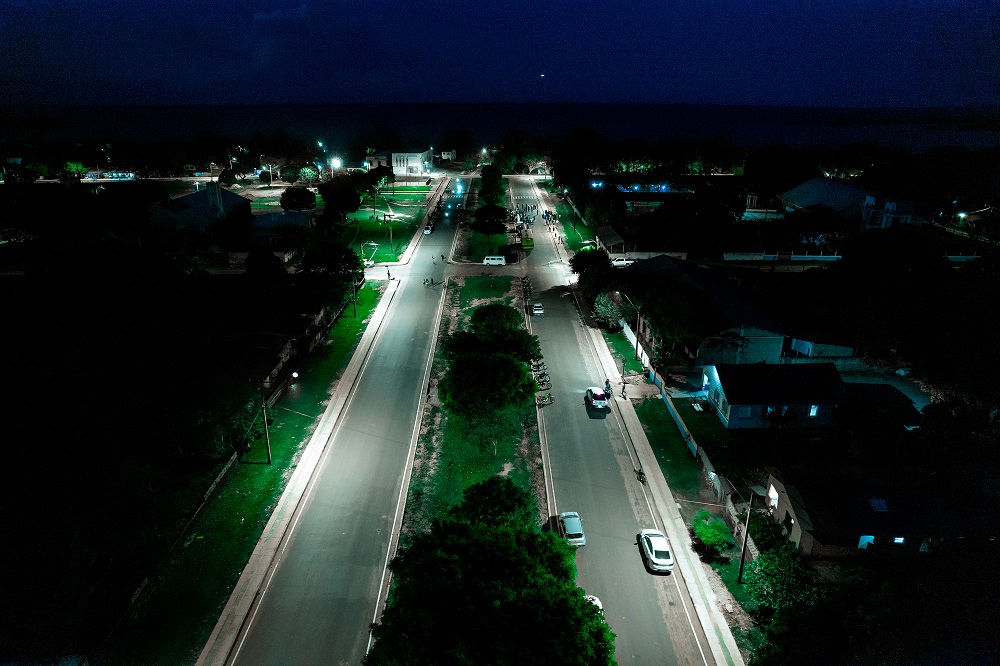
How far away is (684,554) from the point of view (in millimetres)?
20031

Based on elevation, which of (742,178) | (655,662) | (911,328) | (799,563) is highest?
(742,178)

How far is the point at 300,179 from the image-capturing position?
108688 millimetres

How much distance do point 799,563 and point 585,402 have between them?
14238 millimetres

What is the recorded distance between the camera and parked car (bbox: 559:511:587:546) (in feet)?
65.7

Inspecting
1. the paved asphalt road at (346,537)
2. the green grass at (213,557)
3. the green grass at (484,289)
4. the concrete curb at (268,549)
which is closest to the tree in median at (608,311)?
the green grass at (484,289)

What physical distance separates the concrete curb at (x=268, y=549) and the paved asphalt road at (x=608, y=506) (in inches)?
404

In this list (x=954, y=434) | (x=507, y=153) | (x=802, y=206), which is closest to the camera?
(x=954, y=434)

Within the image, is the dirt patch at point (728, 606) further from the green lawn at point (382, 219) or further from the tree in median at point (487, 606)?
the green lawn at point (382, 219)

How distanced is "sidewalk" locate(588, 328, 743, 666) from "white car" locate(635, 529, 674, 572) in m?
0.60

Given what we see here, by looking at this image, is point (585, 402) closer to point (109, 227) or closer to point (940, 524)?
point (940, 524)

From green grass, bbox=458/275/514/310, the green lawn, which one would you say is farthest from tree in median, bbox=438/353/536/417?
the green lawn

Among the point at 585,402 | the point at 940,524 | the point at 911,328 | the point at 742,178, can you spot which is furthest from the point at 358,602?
the point at 742,178

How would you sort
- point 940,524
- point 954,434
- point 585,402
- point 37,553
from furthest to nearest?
point 585,402, point 954,434, point 940,524, point 37,553

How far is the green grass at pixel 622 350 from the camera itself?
112 feet
